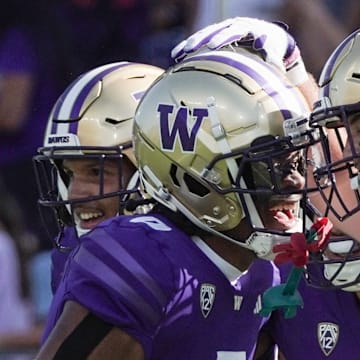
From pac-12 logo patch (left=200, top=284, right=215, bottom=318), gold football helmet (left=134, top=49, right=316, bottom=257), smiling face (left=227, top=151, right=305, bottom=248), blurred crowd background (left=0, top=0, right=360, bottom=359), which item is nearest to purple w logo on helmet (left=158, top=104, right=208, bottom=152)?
gold football helmet (left=134, top=49, right=316, bottom=257)

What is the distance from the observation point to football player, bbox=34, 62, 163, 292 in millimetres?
3133

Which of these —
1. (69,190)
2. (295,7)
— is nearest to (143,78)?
(69,190)

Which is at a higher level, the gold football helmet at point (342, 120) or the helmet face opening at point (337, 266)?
the gold football helmet at point (342, 120)

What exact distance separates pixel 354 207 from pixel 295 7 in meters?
2.78

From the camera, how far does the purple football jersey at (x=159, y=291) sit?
95.5 inches

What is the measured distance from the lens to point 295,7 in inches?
211

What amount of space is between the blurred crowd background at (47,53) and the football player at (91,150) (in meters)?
2.00

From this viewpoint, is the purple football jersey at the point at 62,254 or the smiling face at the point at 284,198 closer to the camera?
the smiling face at the point at 284,198

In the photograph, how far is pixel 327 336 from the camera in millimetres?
2781

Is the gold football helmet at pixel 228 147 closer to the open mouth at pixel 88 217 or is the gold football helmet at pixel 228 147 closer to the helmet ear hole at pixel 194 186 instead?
the helmet ear hole at pixel 194 186

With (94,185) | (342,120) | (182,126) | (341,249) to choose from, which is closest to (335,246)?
(341,249)

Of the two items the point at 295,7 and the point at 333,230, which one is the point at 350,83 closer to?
the point at 333,230

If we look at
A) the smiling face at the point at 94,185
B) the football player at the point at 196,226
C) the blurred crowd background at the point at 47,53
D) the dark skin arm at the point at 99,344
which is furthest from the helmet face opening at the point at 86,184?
the blurred crowd background at the point at 47,53

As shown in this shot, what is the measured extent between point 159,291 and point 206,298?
136 millimetres
